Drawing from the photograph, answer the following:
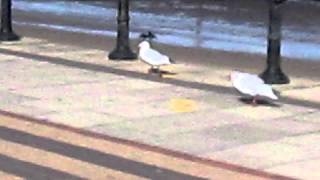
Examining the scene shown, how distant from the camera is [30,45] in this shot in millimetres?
17000

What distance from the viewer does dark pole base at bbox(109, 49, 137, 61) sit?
1523cm

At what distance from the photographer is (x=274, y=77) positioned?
1312 centimetres

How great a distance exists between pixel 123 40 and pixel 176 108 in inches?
179

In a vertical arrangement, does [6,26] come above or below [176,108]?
below

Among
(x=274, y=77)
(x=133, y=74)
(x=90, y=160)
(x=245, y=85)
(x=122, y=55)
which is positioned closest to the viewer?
(x=90, y=160)

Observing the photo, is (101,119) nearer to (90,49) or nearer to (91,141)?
(91,141)

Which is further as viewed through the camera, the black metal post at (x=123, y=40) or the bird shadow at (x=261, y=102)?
the black metal post at (x=123, y=40)

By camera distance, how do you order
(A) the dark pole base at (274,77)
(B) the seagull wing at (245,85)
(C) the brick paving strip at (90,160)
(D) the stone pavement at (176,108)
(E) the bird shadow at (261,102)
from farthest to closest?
(A) the dark pole base at (274,77)
(E) the bird shadow at (261,102)
(B) the seagull wing at (245,85)
(D) the stone pavement at (176,108)
(C) the brick paving strip at (90,160)

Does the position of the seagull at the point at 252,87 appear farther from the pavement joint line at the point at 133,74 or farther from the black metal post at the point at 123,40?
the black metal post at the point at 123,40

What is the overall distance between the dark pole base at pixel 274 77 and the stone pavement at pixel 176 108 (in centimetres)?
16

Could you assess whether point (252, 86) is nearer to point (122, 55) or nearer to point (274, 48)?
point (274, 48)

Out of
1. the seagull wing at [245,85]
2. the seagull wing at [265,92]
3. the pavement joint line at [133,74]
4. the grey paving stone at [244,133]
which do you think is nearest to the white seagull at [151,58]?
the pavement joint line at [133,74]

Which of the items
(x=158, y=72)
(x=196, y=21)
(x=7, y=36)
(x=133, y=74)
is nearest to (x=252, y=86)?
(x=158, y=72)

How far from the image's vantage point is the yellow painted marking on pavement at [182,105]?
11016 millimetres
